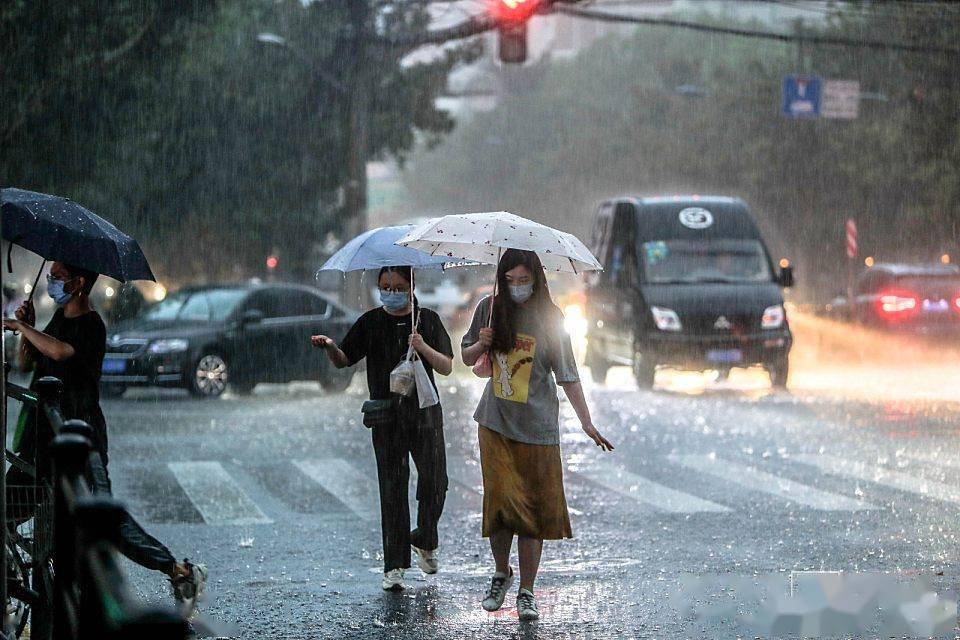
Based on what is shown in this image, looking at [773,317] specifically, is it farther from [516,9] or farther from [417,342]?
[417,342]

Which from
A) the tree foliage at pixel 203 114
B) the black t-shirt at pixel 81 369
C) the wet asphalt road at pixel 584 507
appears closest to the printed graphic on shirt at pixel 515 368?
the wet asphalt road at pixel 584 507

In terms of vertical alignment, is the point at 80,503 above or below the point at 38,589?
above

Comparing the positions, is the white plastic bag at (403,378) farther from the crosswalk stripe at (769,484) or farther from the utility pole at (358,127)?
the utility pole at (358,127)

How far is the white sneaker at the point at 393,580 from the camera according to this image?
8.04 meters

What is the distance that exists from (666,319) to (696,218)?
171 cm

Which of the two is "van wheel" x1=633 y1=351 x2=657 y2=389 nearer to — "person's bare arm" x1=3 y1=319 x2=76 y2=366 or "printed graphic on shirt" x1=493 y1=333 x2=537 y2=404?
"printed graphic on shirt" x1=493 y1=333 x2=537 y2=404

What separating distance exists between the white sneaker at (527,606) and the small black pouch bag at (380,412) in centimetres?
118

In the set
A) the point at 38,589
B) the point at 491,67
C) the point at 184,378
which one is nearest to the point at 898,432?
the point at 184,378

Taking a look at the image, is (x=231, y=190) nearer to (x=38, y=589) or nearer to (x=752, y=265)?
(x=752, y=265)

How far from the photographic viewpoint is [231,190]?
36.8 metres

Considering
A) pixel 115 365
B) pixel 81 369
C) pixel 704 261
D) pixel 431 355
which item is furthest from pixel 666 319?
pixel 81 369

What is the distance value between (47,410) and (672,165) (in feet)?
209

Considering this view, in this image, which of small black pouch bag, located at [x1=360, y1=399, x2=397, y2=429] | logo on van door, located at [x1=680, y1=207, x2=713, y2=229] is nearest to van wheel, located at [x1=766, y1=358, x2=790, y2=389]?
logo on van door, located at [x1=680, y1=207, x2=713, y2=229]

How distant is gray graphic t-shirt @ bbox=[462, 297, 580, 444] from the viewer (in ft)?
24.3
